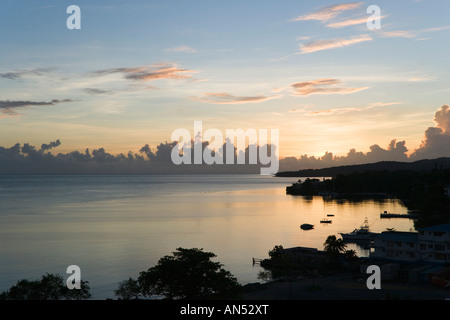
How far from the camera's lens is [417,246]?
55.3 metres

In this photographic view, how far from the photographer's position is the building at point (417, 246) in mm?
53906

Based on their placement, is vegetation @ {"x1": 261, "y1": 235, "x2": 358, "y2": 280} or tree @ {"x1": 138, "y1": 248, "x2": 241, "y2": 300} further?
vegetation @ {"x1": 261, "y1": 235, "x2": 358, "y2": 280}

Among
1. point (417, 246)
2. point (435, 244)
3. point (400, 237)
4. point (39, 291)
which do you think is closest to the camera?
point (39, 291)

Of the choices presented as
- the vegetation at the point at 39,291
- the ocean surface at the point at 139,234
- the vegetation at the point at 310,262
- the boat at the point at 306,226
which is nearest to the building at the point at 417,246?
the vegetation at the point at 310,262

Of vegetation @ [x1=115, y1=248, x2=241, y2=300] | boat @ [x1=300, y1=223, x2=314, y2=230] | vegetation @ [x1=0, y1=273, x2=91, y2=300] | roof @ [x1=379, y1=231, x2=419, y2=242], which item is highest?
vegetation @ [x1=115, y1=248, x2=241, y2=300]

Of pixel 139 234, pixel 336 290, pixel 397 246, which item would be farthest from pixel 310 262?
pixel 139 234

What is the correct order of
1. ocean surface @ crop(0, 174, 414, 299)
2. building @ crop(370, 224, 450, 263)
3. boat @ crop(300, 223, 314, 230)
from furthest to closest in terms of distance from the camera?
1. boat @ crop(300, 223, 314, 230)
2. ocean surface @ crop(0, 174, 414, 299)
3. building @ crop(370, 224, 450, 263)

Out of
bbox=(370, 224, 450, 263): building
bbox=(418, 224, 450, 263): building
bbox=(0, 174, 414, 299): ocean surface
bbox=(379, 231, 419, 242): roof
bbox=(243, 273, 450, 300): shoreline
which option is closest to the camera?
bbox=(243, 273, 450, 300): shoreline

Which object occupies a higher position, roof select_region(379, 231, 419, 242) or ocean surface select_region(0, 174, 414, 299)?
roof select_region(379, 231, 419, 242)

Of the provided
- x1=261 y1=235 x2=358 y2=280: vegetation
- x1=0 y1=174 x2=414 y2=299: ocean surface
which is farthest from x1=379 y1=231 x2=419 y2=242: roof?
x1=0 y1=174 x2=414 y2=299: ocean surface

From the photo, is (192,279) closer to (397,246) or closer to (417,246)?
(397,246)

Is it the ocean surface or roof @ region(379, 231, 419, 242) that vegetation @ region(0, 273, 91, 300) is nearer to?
the ocean surface

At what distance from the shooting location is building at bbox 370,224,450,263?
5391 centimetres

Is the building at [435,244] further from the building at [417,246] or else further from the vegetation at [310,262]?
the vegetation at [310,262]
